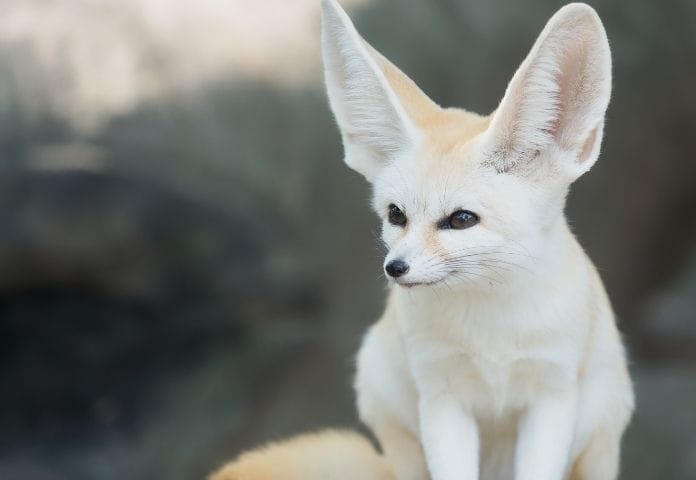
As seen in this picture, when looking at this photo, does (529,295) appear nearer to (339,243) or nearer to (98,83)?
(339,243)

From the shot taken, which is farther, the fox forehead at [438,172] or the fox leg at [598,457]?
the fox leg at [598,457]

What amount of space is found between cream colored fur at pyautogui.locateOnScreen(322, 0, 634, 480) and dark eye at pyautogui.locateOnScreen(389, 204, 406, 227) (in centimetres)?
2

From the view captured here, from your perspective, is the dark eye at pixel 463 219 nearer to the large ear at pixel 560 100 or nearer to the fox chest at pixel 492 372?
the large ear at pixel 560 100

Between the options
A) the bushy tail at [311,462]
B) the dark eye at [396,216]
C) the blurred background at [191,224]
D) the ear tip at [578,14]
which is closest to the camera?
the ear tip at [578,14]

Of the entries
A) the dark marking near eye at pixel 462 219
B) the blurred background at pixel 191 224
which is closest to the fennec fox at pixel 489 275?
the dark marking near eye at pixel 462 219

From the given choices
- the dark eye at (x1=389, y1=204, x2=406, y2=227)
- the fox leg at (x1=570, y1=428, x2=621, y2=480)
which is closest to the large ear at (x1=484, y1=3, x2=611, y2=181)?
the dark eye at (x1=389, y1=204, x2=406, y2=227)

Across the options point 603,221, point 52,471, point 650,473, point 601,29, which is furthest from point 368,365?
point 603,221

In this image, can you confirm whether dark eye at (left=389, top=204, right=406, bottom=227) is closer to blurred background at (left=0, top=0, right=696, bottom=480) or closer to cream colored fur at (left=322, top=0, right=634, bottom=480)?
cream colored fur at (left=322, top=0, right=634, bottom=480)

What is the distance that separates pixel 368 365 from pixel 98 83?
8.32 ft

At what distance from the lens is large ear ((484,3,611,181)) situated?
8.80ft

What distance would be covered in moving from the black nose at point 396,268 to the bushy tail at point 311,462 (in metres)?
0.92

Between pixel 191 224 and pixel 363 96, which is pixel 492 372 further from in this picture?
pixel 191 224

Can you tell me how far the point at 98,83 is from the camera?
5324 mm

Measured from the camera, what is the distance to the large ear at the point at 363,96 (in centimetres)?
290
